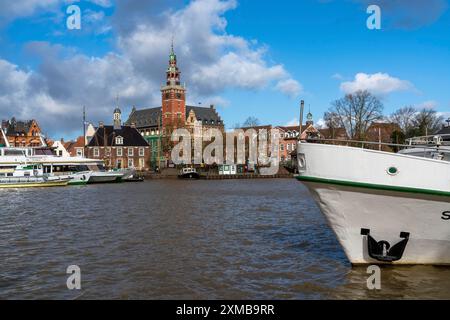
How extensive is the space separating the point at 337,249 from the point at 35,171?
1962 inches

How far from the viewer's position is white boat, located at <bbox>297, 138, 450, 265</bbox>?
32.3 ft

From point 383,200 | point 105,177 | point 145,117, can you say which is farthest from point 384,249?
point 145,117

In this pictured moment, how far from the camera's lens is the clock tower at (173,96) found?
12781 centimetres

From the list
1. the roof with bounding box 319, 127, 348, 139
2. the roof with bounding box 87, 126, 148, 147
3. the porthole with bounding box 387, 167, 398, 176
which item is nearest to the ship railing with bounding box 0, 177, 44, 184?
the roof with bounding box 319, 127, 348, 139

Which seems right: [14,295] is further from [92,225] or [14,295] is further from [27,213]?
[27,213]

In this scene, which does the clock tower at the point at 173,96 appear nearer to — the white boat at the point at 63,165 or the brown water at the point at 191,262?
the white boat at the point at 63,165

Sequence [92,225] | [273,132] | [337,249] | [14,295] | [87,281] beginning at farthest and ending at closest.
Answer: [273,132]
[92,225]
[337,249]
[87,281]
[14,295]

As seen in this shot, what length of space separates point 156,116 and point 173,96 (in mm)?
14042

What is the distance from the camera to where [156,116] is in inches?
5497

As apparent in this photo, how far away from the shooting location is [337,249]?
13641 mm

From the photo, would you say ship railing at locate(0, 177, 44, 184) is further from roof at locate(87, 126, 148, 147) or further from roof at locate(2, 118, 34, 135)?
roof at locate(2, 118, 34, 135)

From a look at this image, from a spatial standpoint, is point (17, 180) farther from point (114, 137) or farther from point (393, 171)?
point (393, 171)

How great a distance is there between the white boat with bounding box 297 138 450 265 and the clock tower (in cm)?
11702
